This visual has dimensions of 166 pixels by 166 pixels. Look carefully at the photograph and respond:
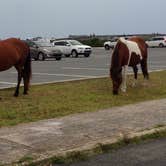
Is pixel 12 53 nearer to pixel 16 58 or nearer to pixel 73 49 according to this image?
pixel 16 58

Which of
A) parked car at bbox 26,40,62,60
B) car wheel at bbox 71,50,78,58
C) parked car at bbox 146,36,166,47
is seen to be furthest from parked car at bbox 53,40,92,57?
parked car at bbox 146,36,166,47

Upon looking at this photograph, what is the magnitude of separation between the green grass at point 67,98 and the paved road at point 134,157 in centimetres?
304

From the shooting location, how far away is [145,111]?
1231 centimetres

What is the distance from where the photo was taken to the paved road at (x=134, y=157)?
771 cm

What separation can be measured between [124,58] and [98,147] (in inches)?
321

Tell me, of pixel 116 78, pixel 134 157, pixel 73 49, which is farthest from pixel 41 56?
pixel 134 157

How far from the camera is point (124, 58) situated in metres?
16.5

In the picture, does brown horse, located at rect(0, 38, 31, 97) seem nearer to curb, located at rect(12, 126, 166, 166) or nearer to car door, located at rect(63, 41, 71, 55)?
curb, located at rect(12, 126, 166, 166)

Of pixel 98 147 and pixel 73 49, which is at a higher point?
pixel 98 147

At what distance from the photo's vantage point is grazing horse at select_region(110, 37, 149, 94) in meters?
15.7

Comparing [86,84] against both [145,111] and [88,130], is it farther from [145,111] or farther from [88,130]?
[88,130]

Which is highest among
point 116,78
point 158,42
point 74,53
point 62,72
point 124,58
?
point 124,58

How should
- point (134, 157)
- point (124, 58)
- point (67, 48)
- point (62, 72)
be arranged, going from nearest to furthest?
point (134, 157) < point (124, 58) < point (62, 72) < point (67, 48)

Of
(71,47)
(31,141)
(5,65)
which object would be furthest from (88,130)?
(71,47)
